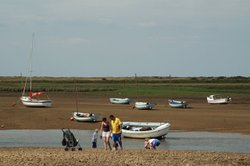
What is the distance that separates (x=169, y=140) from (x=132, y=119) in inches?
558

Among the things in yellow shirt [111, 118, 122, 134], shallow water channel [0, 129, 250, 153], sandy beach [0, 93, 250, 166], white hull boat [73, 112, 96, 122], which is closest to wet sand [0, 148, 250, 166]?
sandy beach [0, 93, 250, 166]

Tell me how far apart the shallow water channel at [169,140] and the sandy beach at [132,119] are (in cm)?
327

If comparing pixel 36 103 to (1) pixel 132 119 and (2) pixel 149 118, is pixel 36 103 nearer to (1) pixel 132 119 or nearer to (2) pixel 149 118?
(1) pixel 132 119

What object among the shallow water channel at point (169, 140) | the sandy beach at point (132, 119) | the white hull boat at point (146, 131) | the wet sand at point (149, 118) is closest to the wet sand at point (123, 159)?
the sandy beach at point (132, 119)

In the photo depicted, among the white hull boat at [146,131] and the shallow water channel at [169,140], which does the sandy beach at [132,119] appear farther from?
the white hull boat at [146,131]

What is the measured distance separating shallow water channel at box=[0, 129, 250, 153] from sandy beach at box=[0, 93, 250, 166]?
10.7ft

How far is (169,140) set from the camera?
4178 centimetres

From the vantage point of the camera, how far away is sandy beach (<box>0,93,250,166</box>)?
75.4 ft

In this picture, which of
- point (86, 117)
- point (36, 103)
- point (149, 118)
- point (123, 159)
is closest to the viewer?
point (123, 159)

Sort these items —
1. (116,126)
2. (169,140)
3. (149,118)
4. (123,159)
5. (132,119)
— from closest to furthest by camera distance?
(123,159) → (116,126) → (169,140) → (132,119) → (149,118)

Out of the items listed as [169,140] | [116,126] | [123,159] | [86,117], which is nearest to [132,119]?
[86,117]

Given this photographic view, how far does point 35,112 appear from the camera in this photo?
59.7 meters

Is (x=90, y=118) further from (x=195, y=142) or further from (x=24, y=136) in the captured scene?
(x=195, y=142)

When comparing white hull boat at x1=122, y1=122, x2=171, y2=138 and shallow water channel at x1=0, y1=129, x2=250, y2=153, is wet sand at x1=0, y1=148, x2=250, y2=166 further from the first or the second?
white hull boat at x1=122, y1=122, x2=171, y2=138
